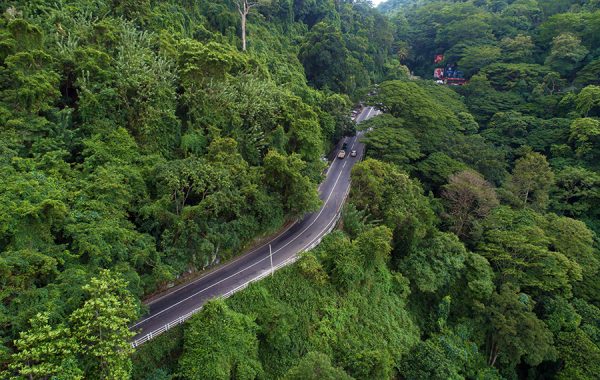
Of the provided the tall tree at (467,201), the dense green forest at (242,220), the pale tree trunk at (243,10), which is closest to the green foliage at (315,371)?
the dense green forest at (242,220)

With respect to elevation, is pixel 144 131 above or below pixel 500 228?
above

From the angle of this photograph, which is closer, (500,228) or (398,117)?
(500,228)

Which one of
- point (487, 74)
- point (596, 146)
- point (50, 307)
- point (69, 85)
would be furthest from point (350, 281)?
point (487, 74)

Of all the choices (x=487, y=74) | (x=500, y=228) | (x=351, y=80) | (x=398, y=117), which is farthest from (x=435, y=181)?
(x=487, y=74)

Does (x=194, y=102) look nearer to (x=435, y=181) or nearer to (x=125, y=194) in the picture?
(x=125, y=194)

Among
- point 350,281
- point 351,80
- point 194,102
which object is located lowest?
point 350,281

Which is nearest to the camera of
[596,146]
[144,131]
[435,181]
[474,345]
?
[144,131]

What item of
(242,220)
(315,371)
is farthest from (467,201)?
(315,371)

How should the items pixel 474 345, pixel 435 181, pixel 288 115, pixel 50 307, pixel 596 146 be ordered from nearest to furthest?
pixel 50 307 < pixel 474 345 < pixel 288 115 < pixel 435 181 < pixel 596 146
